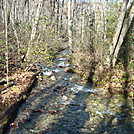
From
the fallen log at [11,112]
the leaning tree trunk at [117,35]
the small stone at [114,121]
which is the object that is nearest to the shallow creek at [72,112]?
the small stone at [114,121]

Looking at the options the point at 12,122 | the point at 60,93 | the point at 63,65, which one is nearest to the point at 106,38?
the point at 63,65

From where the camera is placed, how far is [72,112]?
17.3 feet

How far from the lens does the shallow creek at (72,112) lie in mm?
4312

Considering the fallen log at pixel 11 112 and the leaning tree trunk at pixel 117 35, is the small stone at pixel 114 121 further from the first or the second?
the leaning tree trunk at pixel 117 35

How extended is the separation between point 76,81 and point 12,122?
14.8 ft

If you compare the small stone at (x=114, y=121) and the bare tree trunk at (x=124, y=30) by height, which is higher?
the bare tree trunk at (x=124, y=30)

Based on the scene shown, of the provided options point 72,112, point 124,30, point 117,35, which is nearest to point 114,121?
point 72,112

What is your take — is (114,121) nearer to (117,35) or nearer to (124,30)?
(117,35)

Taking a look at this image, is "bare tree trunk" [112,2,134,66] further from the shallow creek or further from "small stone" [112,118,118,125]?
"small stone" [112,118,118,125]

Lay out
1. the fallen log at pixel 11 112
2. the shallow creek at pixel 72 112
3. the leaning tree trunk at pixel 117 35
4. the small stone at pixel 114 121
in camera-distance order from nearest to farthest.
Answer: the fallen log at pixel 11 112 < the shallow creek at pixel 72 112 < the small stone at pixel 114 121 < the leaning tree trunk at pixel 117 35

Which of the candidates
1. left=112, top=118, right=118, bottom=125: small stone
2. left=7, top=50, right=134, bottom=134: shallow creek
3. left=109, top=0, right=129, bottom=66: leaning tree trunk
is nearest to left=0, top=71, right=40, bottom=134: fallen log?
left=7, top=50, right=134, bottom=134: shallow creek

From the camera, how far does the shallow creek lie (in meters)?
4.31

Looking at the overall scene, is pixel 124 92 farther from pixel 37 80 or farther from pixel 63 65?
pixel 63 65

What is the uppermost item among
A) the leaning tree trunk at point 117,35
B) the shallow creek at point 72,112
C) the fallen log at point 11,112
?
the leaning tree trunk at point 117,35
